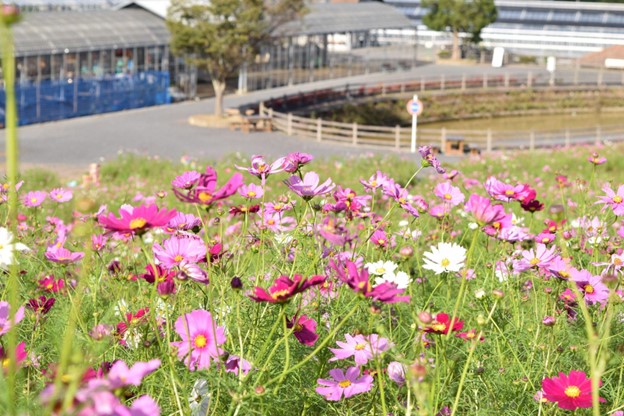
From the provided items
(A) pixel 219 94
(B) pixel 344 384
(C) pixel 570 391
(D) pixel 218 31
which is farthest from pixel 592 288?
(A) pixel 219 94

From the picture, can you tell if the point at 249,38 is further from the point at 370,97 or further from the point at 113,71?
the point at 370,97

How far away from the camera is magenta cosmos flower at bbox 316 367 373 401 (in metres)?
2.15

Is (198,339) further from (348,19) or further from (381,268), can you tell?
(348,19)

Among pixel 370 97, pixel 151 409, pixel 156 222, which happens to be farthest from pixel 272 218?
pixel 370 97

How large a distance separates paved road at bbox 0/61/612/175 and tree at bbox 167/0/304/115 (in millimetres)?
1663

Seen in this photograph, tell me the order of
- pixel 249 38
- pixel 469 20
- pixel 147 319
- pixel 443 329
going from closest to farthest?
1. pixel 443 329
2. pixel 147 319
3. pixel 249 38
4. pixel 469 20

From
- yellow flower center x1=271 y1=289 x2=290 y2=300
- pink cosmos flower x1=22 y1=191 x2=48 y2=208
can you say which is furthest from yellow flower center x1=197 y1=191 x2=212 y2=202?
pink cosmos flower x1=22 y1=191 x2=48 y2=208

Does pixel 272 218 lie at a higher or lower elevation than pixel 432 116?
higher

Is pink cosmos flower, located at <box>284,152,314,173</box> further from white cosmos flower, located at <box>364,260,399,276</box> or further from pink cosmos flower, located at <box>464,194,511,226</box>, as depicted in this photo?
pink cosmos flower, located at <box>464,194,511,226</box>

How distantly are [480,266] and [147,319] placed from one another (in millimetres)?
1894

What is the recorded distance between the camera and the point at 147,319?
2.49 meters

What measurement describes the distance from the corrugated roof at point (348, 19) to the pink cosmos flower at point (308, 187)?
2934cm

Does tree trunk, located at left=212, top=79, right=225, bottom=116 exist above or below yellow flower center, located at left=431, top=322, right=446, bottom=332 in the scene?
below

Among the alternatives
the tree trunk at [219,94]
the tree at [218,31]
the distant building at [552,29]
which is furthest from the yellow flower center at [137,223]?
the distant building at [552,29]
